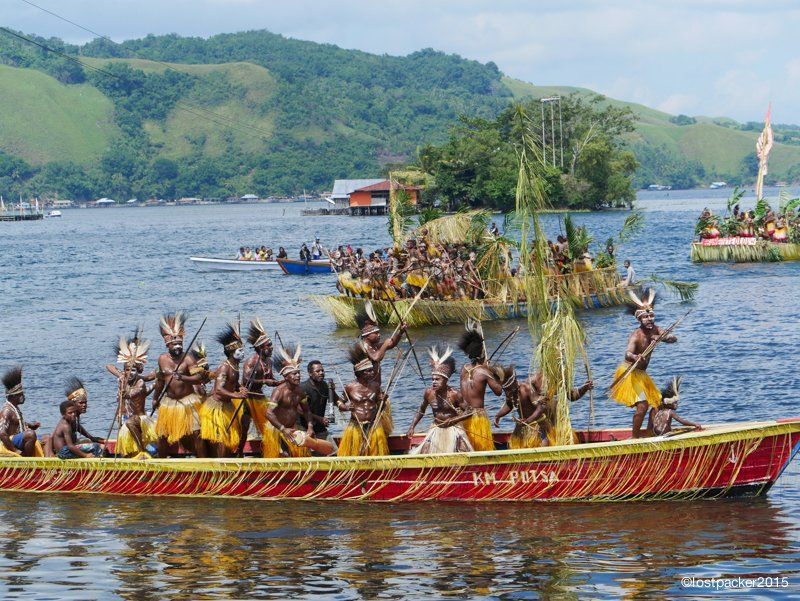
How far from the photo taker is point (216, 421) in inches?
631

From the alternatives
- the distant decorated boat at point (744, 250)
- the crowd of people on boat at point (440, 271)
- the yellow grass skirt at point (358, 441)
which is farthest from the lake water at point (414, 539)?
the distant decorated boat at point (744, 250)

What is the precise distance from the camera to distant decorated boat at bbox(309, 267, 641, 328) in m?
32.3

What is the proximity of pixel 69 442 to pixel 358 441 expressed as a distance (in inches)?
166

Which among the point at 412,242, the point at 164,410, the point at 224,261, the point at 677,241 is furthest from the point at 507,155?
the point at 164,410

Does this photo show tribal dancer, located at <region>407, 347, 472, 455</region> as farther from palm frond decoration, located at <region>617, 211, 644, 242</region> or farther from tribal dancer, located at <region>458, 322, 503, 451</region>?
palm frond decoration, located at <region>617, 211, 644, 242</region>

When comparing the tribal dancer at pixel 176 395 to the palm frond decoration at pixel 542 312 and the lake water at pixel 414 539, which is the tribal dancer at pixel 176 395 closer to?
the lake water at pixel 414 539

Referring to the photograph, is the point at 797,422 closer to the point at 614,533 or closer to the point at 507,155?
the point at 614,533

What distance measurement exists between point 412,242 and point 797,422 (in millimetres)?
22352

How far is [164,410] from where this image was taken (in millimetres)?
16172

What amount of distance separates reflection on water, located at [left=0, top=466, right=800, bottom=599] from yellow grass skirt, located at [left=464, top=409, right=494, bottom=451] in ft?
2.58

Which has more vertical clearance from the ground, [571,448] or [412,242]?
[412,242]

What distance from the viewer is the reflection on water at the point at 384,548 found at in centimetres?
1223

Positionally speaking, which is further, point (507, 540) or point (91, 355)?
point (91, 355)

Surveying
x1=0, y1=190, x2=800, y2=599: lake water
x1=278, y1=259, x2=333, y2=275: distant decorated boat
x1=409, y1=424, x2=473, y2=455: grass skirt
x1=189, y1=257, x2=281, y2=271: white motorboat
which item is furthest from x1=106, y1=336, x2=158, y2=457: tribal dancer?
x1=189, y1=257, x2=281, y2=271: white motorboat
